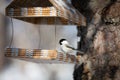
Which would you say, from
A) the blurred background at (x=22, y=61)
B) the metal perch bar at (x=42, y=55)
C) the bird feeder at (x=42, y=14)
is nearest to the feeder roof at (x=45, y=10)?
the bird feeder at (x=42, y=14)

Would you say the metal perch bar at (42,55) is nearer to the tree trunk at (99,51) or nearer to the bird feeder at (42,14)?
the bird feeder at (42,14)

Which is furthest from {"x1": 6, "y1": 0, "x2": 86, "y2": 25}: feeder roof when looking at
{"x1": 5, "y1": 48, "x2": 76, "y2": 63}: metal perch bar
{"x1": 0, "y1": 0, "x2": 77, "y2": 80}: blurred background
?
{"x1": 0, "y1": 0, "x2": 77, "y2": 80}: blurred background

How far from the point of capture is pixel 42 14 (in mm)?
2516

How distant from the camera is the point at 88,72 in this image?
2.70 m

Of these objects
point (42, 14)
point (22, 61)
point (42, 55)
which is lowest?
point (42, 55)

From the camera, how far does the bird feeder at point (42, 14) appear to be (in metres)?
2.47

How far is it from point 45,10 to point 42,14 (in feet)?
0.10

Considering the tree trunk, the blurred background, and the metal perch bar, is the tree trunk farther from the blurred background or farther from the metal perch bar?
the blurred background

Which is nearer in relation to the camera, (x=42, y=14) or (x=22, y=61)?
(x=42, y=14)

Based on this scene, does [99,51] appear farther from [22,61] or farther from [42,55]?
[22,61]

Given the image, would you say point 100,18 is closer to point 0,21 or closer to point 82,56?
point 82,56

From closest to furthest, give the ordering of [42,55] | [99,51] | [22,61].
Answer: [42,55], [99,51], [22,61]

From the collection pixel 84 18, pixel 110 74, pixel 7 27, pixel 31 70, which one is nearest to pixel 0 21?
pixel 7 27

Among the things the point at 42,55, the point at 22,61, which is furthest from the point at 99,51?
the point at 22,61
